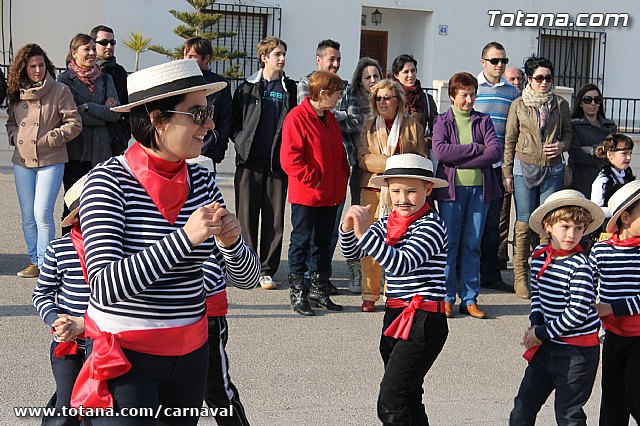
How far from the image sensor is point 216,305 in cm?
438

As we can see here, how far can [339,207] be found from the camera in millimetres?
8656

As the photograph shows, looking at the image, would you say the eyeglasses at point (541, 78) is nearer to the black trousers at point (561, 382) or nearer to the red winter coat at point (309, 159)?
the red winter coat at point (309, 159)

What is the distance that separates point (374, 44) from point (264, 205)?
14.4m

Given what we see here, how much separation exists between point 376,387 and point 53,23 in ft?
52.5

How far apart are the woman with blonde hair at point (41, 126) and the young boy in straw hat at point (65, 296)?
432 cm

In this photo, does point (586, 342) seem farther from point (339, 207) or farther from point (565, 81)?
point (565, 81)

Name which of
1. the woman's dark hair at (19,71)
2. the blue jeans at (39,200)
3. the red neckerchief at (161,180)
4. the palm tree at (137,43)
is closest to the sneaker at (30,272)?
the blue jeans at (39,200)

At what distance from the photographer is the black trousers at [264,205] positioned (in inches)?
343

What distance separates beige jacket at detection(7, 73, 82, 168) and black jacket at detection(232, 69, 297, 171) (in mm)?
1459

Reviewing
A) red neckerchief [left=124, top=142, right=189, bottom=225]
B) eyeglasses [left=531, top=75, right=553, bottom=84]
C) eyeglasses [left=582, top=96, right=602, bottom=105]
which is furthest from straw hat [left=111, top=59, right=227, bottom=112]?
eyeglasses [left=582, top=96, right=602, bottom=105]

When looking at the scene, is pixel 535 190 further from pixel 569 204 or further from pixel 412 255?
pixel 412 255

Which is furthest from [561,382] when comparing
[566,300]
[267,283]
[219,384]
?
[267,283]

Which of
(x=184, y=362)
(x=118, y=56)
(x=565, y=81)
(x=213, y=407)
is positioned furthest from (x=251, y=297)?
(x=565, y=81)

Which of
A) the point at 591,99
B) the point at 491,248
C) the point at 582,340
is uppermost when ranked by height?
the point at 591,99
